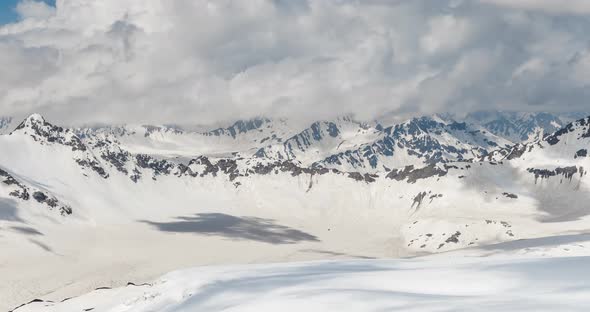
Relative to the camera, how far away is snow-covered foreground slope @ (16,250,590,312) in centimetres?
3766

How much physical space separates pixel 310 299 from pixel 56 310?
2577 inches

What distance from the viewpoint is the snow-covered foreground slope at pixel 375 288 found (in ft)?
124

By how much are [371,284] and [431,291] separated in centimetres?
756

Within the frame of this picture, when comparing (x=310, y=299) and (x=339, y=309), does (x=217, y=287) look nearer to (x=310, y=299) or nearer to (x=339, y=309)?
(x=310, y=299)

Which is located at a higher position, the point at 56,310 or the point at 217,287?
the point at 217,287

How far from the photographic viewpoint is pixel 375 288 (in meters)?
52.7

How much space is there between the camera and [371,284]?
55.7m

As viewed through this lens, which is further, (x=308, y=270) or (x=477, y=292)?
(x=308, y=270)

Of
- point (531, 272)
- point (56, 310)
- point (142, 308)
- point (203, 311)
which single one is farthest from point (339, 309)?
point (56, 310)

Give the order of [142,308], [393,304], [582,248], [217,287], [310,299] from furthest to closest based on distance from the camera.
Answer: [582,248] < [142,308] < [217,287] < [310,299] < [393,304]

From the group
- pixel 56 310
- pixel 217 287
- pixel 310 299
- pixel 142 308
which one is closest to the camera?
Result: pixel 310 299

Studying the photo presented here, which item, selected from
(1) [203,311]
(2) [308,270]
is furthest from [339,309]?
(2) [308,270]

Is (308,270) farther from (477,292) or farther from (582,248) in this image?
(582,248)

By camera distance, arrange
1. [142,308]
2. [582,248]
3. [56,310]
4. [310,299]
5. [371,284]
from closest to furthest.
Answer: [310,299] < [371,284] < [142,308] < [56,310] < [582,248]
